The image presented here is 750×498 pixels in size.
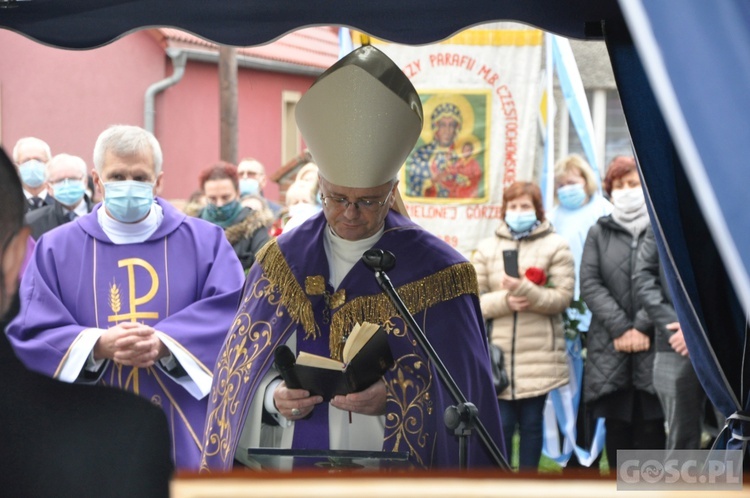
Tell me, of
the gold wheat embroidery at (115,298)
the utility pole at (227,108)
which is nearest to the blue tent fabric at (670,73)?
the gold wheat embroidery at (115,298)

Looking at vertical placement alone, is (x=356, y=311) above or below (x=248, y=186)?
below

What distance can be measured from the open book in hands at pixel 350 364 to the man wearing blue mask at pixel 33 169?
16.0 ft

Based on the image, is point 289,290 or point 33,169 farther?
point 33,169

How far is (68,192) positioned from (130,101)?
13886 millimetres

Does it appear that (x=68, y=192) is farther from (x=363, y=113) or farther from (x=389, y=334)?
(x=389, y=334)

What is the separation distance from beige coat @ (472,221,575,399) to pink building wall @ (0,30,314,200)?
1259 cm

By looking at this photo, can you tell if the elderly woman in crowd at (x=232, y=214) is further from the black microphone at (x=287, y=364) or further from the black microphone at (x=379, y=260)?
the black microphone at (x=379, y=260)

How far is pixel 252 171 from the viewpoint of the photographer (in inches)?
405

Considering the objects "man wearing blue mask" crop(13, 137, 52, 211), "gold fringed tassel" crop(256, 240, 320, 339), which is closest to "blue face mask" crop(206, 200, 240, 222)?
"man wearing blue mask" crop(13, 137, 52, 211)

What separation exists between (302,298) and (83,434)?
7.47 feet

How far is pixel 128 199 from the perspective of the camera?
16.7 feet

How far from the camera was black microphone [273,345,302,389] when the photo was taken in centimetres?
361

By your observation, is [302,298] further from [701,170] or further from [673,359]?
[673,359]

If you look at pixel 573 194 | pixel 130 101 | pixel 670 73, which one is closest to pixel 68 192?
pixel 573 194
